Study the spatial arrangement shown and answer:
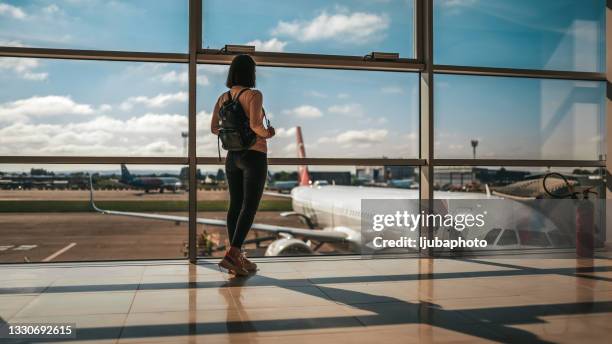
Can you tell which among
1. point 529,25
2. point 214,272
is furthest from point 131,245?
point 529,25

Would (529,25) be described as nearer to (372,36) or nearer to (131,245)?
(372,36)

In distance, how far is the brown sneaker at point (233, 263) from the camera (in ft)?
9.84

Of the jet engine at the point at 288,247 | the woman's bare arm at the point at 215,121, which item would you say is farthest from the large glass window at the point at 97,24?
the jet engine at the point at 288,247

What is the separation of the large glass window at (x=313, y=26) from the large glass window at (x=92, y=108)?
47 centimetres

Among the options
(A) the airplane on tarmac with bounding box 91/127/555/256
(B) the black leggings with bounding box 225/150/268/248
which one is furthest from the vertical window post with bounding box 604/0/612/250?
(B) the black leggings with bounding box 225/150/268/248

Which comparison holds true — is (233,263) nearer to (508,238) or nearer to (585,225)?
(508,238)

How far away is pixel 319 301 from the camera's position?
241 centimetres

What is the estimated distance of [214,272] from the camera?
124 inches

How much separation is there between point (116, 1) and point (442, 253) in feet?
9.48

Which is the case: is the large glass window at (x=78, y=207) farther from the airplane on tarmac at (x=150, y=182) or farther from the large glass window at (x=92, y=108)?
the large glass window at (x=92, y=108)

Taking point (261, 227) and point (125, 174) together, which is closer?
point (125, 174)

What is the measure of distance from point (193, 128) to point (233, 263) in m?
0.98

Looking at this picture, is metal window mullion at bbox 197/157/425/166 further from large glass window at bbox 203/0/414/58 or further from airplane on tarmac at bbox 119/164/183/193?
large glass window at bbox 203/0/414/58

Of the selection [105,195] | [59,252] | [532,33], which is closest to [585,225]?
[532,33]
